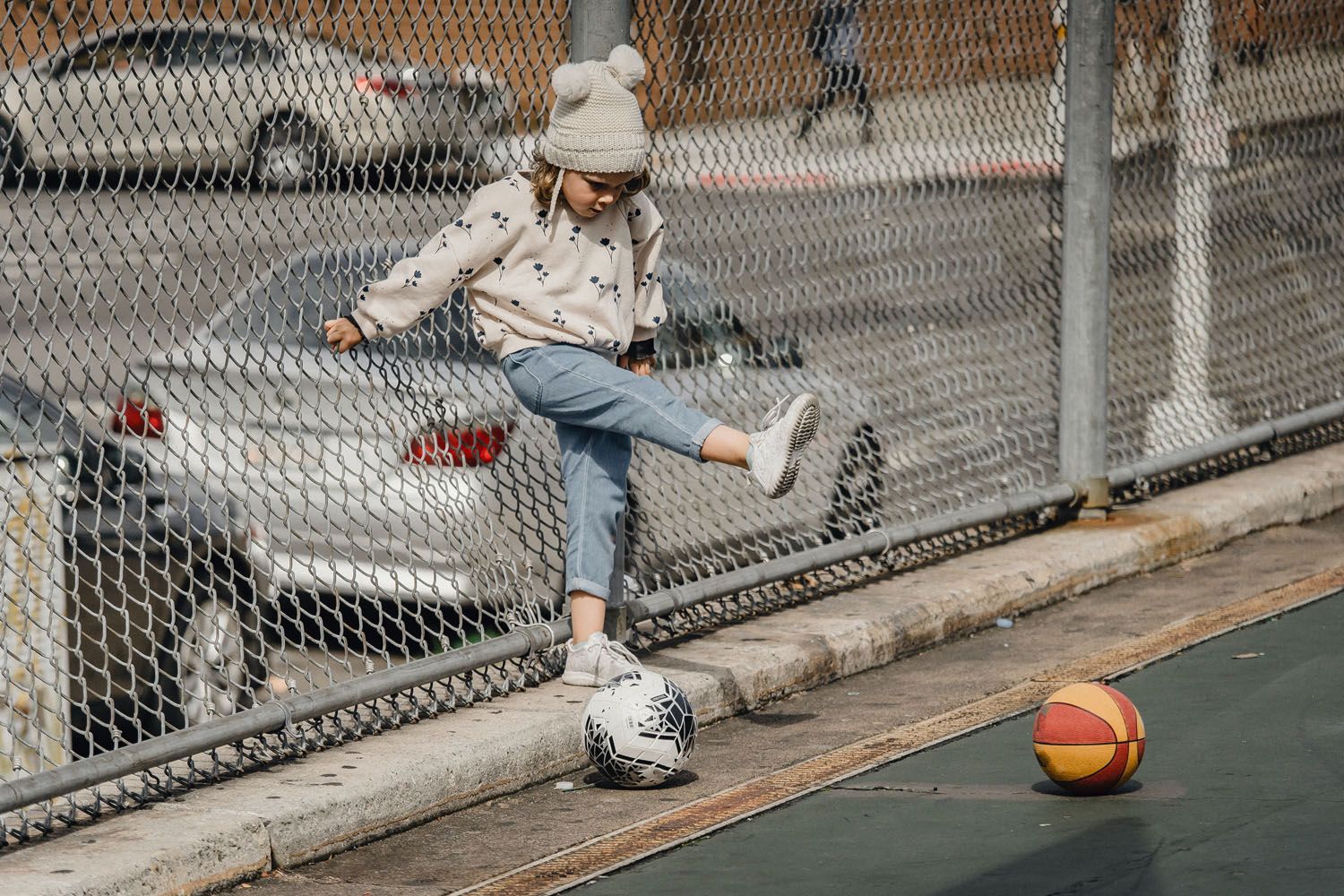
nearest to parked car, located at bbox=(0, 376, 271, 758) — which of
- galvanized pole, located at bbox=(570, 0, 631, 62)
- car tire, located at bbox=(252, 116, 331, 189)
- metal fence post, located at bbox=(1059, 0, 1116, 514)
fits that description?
car tire, located at bbox=(252, 116, 331, 189)

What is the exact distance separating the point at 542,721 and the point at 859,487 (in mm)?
2531

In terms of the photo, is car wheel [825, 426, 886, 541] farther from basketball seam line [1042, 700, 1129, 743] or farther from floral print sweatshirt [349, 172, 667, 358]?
basketball seam line [1042, 700, 1129, 743]

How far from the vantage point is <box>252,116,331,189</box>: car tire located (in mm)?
4793

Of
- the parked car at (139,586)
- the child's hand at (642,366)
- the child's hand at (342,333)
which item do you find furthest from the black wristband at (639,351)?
the parked car at (139,586)

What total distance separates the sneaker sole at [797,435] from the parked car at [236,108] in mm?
1280

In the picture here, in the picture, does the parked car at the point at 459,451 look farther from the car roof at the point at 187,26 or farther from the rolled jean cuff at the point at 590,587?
the car roof at the point at 187,26

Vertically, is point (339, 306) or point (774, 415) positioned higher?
point (339, 306)

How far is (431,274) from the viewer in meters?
4.86

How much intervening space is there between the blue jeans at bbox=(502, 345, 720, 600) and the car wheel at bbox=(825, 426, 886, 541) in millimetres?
1875

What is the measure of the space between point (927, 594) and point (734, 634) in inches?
34.3

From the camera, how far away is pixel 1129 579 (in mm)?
7332

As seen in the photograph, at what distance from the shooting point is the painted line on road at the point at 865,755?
4207 mm

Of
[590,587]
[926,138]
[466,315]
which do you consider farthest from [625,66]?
[926,138]

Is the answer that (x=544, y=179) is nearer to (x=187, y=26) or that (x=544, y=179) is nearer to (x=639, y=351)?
(x=639, y=351)
